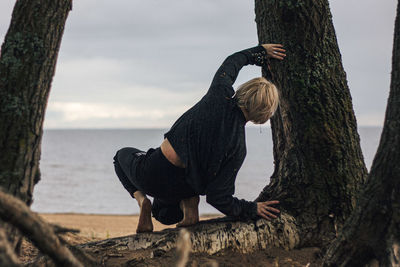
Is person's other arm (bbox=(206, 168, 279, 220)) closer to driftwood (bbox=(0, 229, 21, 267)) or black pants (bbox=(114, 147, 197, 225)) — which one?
black pants (bbox=(114, 147, 197, 225))

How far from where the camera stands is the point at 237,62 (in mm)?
3916

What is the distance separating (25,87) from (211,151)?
1.52 metres

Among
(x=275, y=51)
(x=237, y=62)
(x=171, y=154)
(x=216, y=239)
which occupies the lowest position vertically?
(x=216, y=239)

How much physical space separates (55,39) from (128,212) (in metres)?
15.2

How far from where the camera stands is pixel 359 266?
10.2ft

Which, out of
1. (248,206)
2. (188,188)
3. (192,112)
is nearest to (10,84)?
(192,112)

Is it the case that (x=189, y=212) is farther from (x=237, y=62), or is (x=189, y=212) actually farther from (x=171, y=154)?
(x=237, y=62)

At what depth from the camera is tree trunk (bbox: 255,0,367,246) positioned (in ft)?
13.1

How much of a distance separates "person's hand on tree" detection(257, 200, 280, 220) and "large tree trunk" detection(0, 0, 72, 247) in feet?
6.71

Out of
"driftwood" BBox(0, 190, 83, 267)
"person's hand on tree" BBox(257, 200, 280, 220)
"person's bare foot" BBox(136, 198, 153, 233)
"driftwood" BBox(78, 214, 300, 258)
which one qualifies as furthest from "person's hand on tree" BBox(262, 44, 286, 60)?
"driftwood" BBox(0, 190, 83, 267)

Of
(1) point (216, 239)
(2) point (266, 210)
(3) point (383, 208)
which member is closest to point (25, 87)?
(1) point (216, 239)

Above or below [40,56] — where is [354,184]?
below

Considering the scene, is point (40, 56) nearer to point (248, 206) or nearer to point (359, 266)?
point (248, 206)

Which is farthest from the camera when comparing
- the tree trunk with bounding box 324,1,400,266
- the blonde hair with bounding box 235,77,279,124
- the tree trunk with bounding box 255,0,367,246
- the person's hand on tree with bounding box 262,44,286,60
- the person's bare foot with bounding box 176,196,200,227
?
the person's hand on tree with bounding box 262,44,286,60
